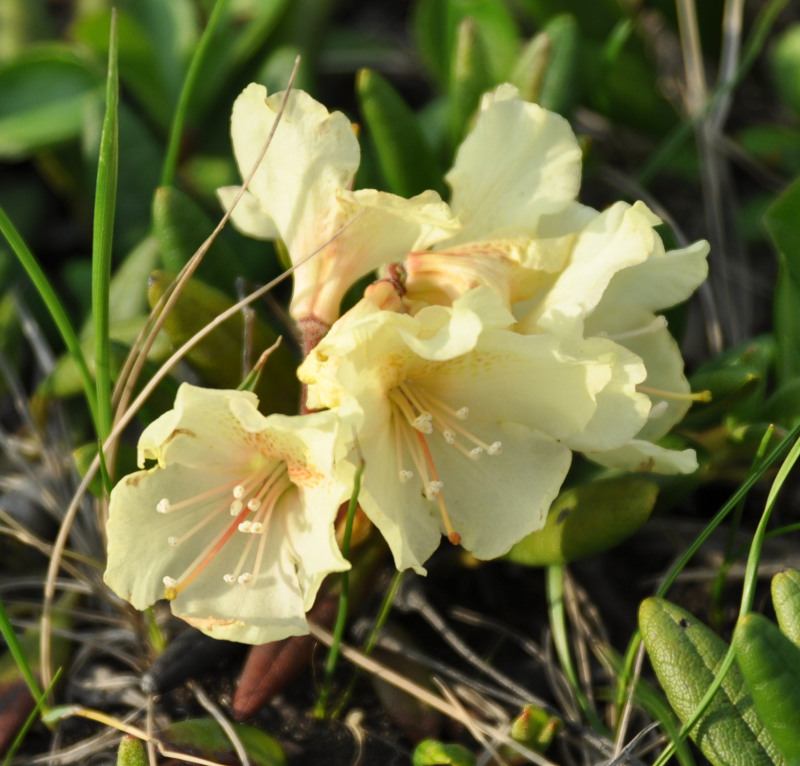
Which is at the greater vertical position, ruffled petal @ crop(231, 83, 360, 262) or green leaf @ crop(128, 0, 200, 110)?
ruffled petal @ crop(231, 83, 360, 262)

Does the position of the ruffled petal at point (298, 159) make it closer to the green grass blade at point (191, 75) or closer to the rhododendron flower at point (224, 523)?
the green grass blade at point (191, 75)

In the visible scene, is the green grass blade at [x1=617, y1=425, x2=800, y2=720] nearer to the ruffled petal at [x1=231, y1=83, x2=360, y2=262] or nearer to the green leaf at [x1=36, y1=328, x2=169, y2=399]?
the ruffled petal at [x1=231, y1=83, x2=360, y2=262]

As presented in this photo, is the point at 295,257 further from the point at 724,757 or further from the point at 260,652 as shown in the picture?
the point at 724,757

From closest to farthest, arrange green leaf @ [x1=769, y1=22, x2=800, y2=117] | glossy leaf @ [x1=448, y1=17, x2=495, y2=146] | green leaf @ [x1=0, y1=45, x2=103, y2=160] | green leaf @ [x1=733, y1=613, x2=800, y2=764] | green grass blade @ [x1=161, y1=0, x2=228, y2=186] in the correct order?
green leaf @ [x1=733, y1=613, x2=800, y2=764], green grass blade @ [x1=161, y1=0, x2=228, y2=186], glossy leaf @ [x1=448, y1=17, x2=495, y2=146], green leaf @ [x1=0, y1=45, x2=103, y2=160], green leaf @ [x1=769, y1=22, x2=800, y2=117]

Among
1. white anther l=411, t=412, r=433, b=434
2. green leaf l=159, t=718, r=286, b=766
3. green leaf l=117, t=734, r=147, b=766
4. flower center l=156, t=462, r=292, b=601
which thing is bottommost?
green leaf l=159, t=718, r=286, b=766

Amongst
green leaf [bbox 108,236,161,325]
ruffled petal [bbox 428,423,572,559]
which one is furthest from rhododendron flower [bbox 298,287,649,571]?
green leaf [bbox 108,236,161,325]

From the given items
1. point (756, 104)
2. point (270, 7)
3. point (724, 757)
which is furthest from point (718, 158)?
point (724, 757)


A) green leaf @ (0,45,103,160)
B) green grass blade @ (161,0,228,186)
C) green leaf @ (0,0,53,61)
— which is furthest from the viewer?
green leaf @ (0,0,53,61)
